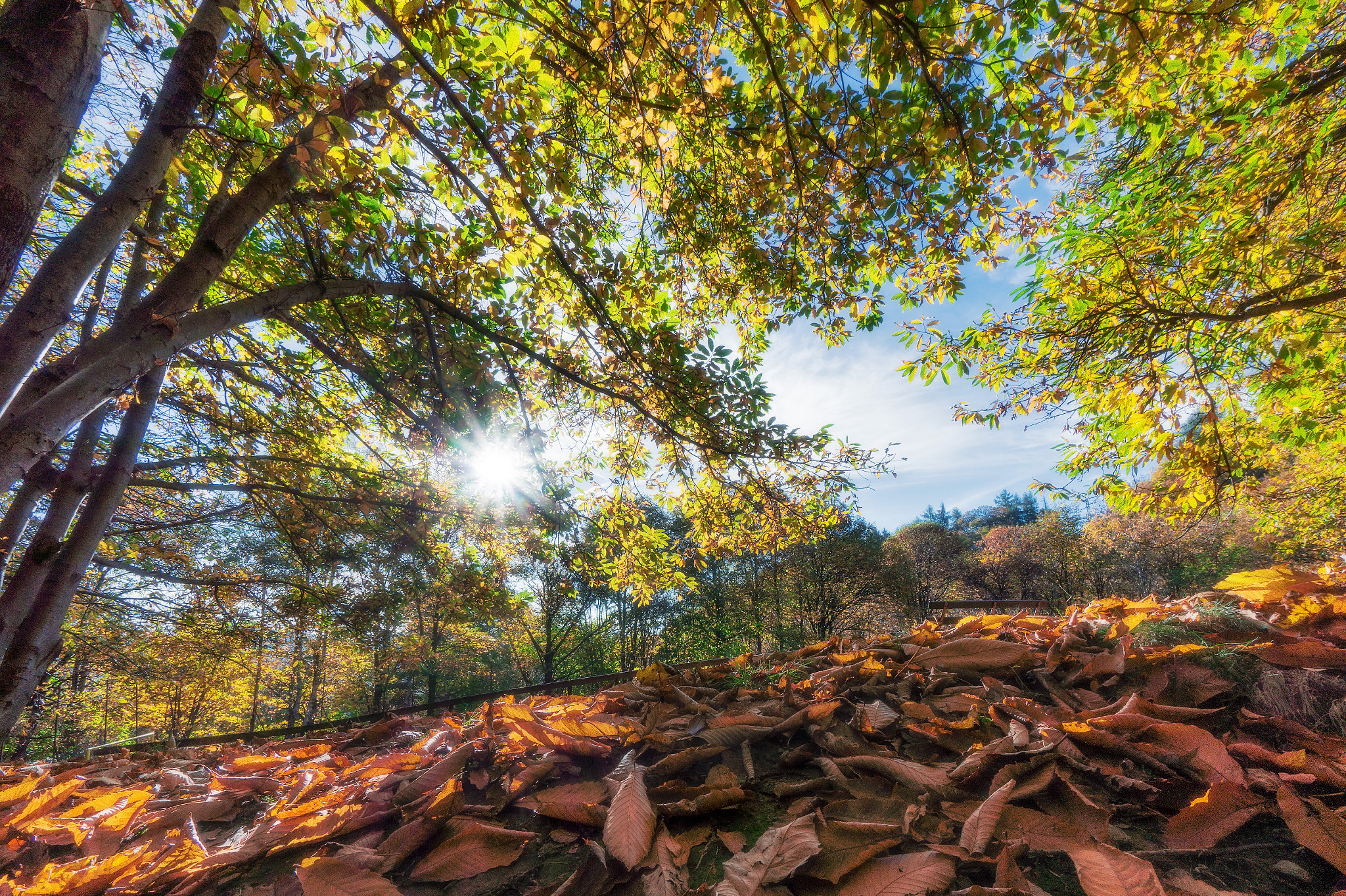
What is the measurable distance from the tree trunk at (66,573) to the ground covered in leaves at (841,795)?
2.06 meters

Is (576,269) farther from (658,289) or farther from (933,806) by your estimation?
(933,806)

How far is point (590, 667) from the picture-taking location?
19.2 meters

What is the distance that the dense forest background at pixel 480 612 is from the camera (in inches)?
223

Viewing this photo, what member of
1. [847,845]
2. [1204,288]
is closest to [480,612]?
[847,845]

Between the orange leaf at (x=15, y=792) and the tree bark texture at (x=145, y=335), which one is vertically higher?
the tree bark texture at (x=145, y=335)

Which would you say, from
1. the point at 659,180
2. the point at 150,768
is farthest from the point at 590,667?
the point at 659,180

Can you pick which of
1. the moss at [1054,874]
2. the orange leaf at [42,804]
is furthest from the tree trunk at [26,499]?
the moss at [1054,874]

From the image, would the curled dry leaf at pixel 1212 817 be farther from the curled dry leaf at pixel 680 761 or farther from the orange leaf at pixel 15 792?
the orange leaf at pixel 15 792

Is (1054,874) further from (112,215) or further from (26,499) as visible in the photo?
(26,499)

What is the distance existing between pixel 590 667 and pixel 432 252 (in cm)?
1880

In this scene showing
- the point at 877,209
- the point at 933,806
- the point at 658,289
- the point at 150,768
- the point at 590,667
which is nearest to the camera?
the point at 933,806

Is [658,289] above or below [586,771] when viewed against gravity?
above

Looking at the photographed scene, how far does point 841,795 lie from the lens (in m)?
1.18

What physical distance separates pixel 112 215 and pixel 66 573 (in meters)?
3.09
